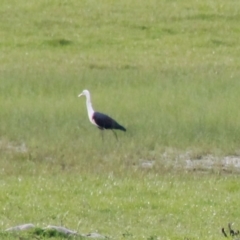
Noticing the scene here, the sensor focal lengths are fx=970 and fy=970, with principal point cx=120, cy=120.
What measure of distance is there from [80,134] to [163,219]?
5.61 metres

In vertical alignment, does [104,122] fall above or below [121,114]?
above

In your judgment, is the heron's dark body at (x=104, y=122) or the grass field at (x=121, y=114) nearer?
the grass field at (x=121, y=114)

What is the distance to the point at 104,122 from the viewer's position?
15.1m

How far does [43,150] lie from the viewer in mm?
13828

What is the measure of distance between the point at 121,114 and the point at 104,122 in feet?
3.84

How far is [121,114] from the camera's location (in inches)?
638

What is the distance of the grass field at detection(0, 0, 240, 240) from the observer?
9867 mm

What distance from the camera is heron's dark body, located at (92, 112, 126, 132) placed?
14885mm

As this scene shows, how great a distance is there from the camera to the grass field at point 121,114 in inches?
388

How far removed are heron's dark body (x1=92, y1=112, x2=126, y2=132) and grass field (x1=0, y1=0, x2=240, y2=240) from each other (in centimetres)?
18

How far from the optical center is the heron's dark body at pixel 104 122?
1489cm

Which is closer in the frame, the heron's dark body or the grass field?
the grass field

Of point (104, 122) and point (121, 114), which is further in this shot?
point (121, 114)

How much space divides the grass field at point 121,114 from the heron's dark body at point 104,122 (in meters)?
0.18
